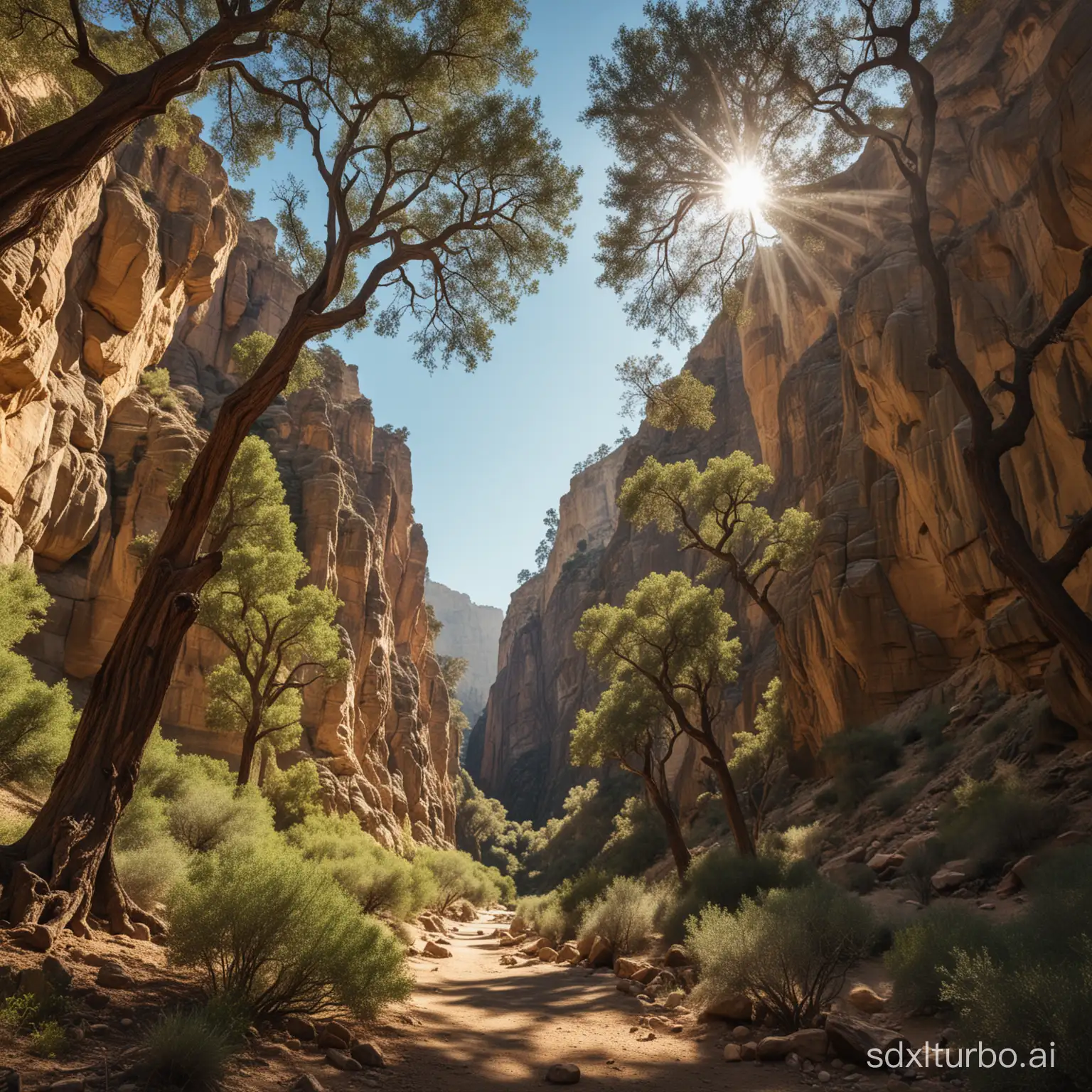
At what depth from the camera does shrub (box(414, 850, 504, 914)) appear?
2905 cm

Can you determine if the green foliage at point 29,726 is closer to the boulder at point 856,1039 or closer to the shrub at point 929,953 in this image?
the boulder at point 856,1039

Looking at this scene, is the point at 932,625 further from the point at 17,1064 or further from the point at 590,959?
the point at 17,1064

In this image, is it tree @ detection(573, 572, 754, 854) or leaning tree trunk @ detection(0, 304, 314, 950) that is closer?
leaning tree trunk @ detection(0, 304, 314, 950)

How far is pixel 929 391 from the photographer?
20.7 metres

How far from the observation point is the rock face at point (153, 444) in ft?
55.8

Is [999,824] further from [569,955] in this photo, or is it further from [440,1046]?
[440,1046]

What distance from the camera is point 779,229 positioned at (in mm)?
13672

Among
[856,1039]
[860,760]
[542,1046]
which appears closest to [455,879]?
[860,760]

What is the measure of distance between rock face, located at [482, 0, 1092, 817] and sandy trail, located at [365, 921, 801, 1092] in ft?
28.7

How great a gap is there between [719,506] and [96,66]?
48.1ft

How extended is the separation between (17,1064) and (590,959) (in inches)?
394

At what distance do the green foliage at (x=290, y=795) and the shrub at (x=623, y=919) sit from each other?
469 inches

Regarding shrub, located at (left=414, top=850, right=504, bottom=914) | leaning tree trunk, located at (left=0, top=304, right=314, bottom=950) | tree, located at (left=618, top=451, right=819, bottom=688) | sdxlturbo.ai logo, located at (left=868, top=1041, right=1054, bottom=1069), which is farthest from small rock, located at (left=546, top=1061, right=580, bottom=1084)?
shrub, located at (left=414, top=850, right=504, bottom=914)

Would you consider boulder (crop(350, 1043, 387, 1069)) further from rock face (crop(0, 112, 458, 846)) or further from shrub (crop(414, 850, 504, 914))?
shrub (crop(414, 850, 504, 914))
